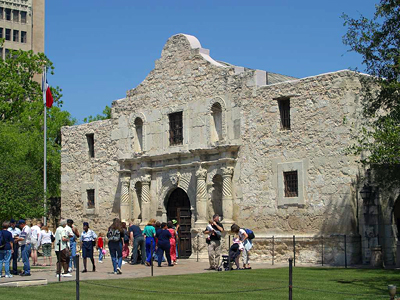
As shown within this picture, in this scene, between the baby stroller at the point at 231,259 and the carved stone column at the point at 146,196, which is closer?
the baby stroller at the point at 231,259

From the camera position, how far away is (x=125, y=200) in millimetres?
30156

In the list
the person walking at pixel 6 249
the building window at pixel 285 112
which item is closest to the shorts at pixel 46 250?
the person walking at pixel 6 249

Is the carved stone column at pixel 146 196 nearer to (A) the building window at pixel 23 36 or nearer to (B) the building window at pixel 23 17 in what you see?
(A) the building window at pixel 23 36

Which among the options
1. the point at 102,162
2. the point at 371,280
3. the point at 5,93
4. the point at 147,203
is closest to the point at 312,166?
the point at 371,280

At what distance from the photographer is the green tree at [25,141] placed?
99.9ft

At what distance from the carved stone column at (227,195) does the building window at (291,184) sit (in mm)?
2403

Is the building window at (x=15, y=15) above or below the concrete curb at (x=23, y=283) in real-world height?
above

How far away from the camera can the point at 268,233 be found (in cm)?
2473

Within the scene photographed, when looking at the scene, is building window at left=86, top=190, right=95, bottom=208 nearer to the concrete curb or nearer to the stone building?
the concrete curb

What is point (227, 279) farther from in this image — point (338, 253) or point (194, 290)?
point (338, 253)

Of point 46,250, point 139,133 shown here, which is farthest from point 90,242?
point 139,133

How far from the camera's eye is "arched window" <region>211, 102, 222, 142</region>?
88.6ft

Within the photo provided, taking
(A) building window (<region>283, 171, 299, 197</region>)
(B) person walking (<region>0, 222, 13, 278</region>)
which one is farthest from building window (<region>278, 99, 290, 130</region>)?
(B) person walking (<region>0, 222, 13, 278</region>)

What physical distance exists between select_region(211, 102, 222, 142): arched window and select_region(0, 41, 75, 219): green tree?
8.61 m
